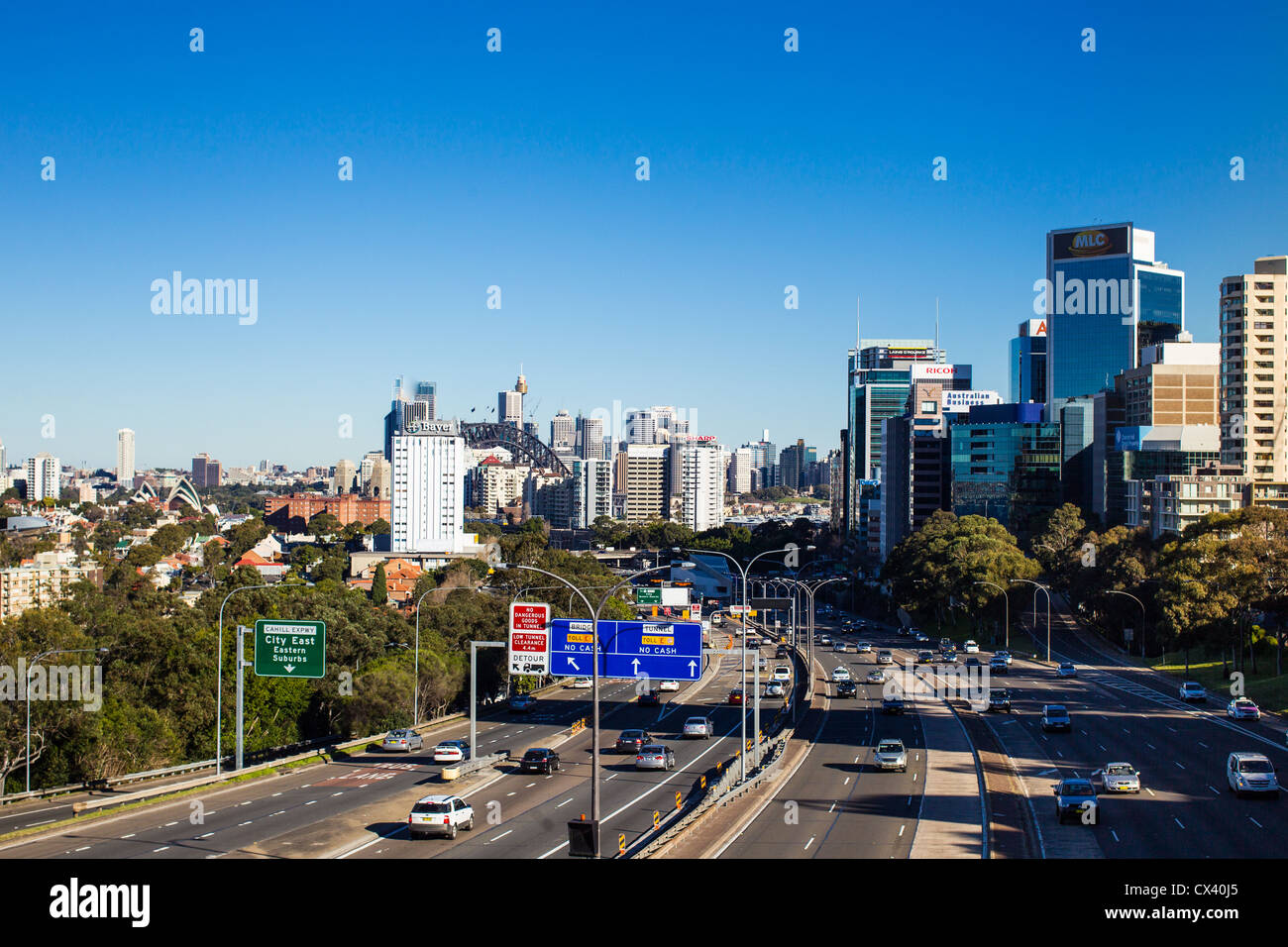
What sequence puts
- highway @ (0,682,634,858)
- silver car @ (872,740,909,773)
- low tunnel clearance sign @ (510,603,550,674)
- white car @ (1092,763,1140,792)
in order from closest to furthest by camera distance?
highway @ (0,682,634,858) < white car @ (1092,763,1140,792) < low tunnel clearance sign @ (510,603,550,674) < silver car @ (872,740,909,773)

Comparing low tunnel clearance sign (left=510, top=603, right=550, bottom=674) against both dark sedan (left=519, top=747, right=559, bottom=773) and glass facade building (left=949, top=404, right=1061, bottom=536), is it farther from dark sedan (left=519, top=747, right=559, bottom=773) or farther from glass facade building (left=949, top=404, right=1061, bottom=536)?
glass facade building (left=949, top=404, right=1061, bottom=536)

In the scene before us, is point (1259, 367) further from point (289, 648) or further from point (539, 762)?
point (289, 648)

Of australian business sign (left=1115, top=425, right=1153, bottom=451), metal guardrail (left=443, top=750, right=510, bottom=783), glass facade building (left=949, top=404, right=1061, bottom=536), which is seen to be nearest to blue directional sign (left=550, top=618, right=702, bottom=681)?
metal guardrail (left=443, top=750, right=510, bottom=783)

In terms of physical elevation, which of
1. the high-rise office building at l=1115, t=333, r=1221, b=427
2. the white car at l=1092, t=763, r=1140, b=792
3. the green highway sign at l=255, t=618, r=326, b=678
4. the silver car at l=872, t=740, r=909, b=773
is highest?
the high-rise office building at l=1115, t=333, r=1221, b=427

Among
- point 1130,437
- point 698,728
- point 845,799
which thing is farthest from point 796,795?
point 1130,437

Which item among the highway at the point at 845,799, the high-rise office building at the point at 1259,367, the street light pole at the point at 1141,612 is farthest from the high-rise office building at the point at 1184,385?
the highway at the point at 845,799
